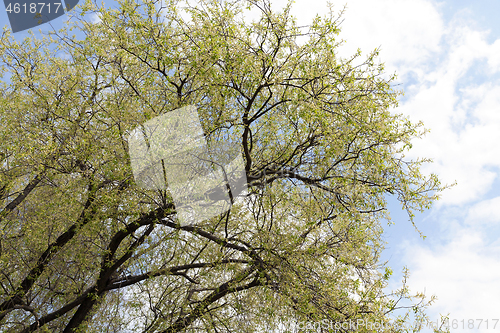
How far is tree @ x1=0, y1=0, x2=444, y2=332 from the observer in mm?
8195

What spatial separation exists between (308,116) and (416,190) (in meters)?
3.16

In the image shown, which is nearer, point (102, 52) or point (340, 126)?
point (340, 126)

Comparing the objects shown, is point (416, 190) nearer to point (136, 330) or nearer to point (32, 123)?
point (136, 330)

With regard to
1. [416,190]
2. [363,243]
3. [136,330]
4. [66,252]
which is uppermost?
[416,190]

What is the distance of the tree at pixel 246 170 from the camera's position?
323 inches

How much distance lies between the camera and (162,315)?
34.0 feet

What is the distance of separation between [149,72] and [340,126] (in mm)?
5658

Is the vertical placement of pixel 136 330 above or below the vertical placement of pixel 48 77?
below

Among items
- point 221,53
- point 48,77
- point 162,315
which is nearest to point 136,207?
point 162,315

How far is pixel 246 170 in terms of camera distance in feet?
29.6

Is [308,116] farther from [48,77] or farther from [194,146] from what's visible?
[48,77]

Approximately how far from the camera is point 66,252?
11.1 meters

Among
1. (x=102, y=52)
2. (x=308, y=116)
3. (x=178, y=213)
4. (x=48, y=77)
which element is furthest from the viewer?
(x=48, y=77)

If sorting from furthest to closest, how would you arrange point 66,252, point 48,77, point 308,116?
point 48,77, point 66,252, point 308,116
